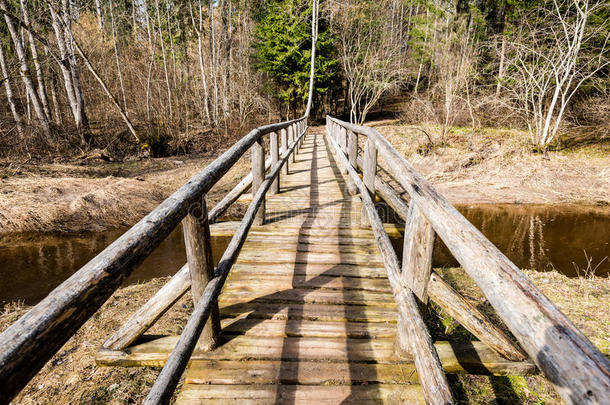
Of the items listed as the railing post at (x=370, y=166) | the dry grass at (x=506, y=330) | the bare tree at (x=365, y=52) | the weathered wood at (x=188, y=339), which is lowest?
the dry grass at (x=506, y=330)

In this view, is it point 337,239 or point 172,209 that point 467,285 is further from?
point 172,209

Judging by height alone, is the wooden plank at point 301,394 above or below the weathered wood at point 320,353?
below

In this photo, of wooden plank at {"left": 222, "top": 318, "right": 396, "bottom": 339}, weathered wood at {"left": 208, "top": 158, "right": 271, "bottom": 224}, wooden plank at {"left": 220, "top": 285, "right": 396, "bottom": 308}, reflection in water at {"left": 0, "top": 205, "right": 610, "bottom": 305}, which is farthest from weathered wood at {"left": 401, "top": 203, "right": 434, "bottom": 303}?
reflection in water at {"left": 0, "top": 205, "right": 610, "bottom": 305}

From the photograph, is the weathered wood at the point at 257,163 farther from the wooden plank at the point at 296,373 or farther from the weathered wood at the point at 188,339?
the wooden plank at the point at 296,373

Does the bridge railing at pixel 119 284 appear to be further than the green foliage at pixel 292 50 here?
No

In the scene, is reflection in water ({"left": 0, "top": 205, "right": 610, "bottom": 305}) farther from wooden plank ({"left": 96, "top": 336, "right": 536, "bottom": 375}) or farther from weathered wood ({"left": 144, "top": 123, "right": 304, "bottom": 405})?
weathered wood ({"left": 144, "top": 123, "right": 304, "bottom": 405})

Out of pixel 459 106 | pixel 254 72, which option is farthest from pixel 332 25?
pixel 459 106

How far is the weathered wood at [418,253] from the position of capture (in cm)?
178

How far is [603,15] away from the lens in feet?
44.2

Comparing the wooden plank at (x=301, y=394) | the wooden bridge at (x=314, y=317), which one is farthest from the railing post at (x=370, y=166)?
the wooden plank at (x=301, y=394)

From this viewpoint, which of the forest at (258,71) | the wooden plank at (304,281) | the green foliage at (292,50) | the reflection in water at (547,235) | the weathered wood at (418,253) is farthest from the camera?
Result: the green foliage at (292,50)

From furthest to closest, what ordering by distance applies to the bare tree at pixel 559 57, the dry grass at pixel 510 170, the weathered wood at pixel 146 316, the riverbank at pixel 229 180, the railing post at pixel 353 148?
the dry grass at pixel 510 170
the bare tree at pixel 559 57
the riverbank at pixel 229 180
the railing post at pixel 353 148
the weathered wood at pixel 146 316

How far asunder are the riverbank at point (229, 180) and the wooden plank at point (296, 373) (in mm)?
7761

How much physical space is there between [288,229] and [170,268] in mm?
3340
